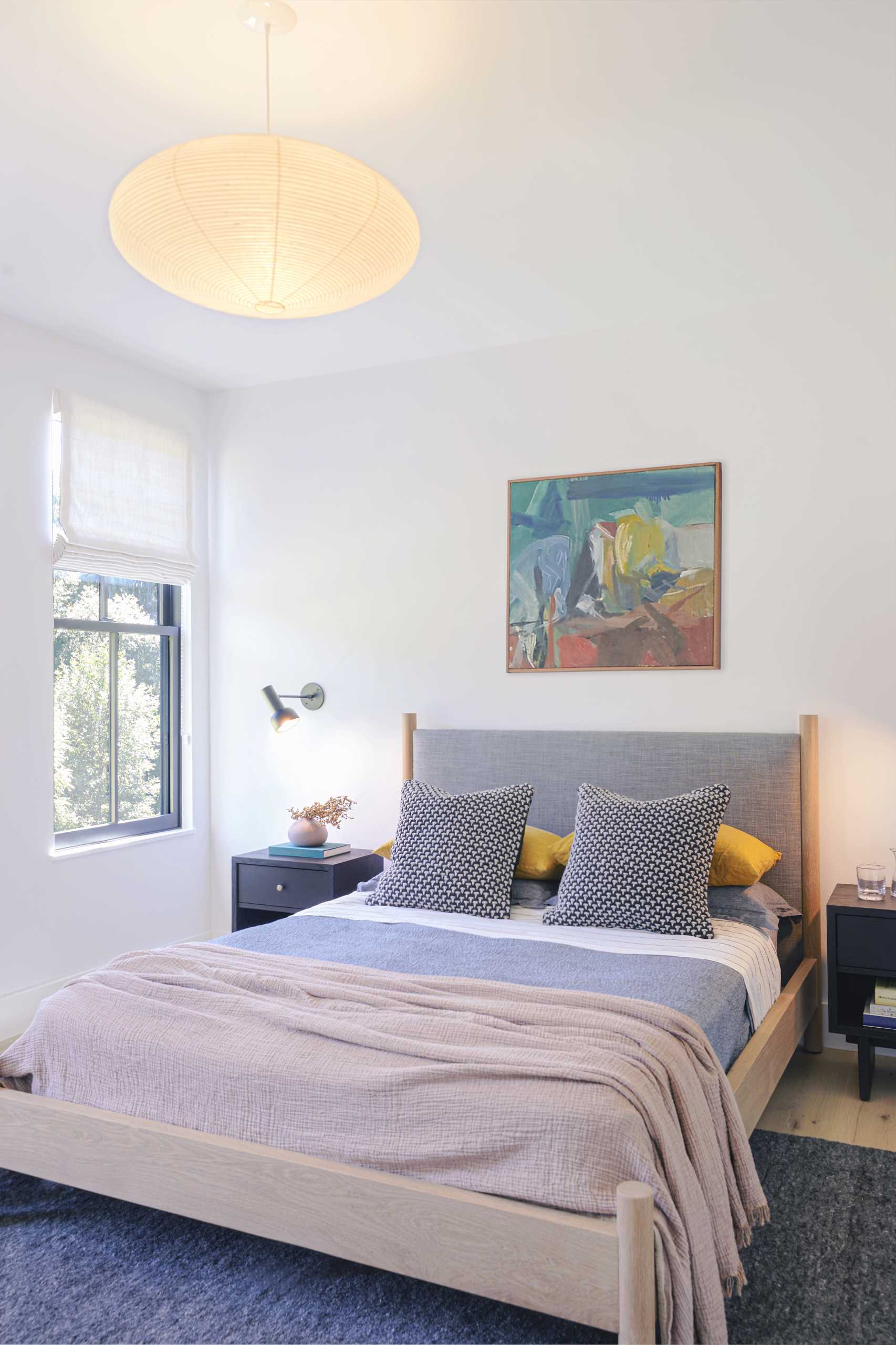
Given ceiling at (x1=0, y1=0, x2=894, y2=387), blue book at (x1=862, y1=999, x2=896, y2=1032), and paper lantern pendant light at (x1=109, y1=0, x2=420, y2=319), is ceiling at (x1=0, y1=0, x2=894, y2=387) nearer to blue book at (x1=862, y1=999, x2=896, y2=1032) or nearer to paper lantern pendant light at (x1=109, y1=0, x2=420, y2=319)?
paper lantern pendant light at (x1=109, y1=0, x2=420, y2=319)

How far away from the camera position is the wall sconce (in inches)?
170

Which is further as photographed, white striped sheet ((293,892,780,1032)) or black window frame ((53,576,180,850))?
black window frame ((53,576,180,850))

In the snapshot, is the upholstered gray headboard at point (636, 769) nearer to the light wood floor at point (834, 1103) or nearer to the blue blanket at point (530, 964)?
the light wood floor at point (834, 1103)

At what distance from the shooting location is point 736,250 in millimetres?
3256

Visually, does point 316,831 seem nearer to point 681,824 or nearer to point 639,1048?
point 681,824

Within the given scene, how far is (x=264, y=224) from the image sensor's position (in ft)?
6.73

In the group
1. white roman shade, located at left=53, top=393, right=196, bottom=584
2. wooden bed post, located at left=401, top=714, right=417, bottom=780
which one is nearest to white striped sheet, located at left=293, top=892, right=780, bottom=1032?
wooden bed post, located at left=401, top=714, right=417, bottom=780

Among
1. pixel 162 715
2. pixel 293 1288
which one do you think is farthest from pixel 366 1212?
pixel 162 715

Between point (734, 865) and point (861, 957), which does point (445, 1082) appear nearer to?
point (734, 865)

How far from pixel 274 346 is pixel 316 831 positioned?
6.55ft

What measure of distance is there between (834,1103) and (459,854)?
4.52ft

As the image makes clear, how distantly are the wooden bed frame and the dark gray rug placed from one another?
184 mm

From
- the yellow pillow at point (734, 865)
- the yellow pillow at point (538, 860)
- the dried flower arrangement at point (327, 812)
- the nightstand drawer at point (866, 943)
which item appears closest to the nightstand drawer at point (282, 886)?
the dried flower arrangement at point (327, 812)

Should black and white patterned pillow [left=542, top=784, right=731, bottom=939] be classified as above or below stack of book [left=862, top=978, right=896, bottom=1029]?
above
